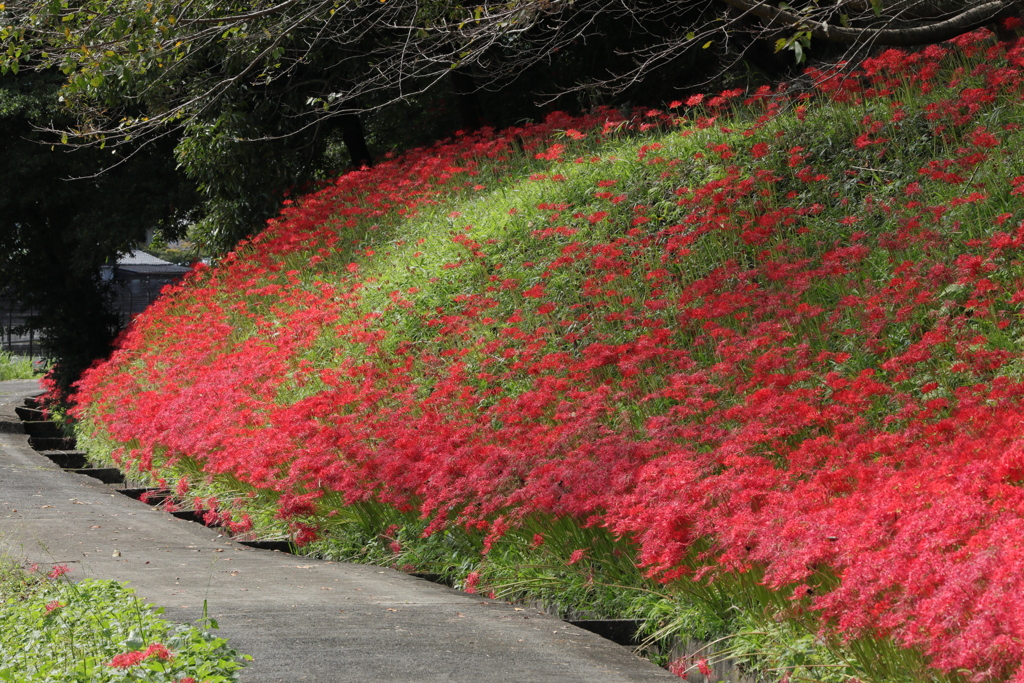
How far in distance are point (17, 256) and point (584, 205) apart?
10936mm

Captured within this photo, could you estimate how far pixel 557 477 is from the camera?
5.38 m

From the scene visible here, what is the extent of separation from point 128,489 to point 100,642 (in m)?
6.05

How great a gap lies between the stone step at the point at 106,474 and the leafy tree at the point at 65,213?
519cm

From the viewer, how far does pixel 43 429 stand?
14.0 meters

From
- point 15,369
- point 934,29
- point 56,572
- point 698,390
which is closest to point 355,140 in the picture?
point 934,29

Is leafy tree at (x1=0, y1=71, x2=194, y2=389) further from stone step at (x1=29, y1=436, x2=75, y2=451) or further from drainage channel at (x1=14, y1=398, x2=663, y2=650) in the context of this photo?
stone step at (x1=29, y1=436, x2=75, y2=451)

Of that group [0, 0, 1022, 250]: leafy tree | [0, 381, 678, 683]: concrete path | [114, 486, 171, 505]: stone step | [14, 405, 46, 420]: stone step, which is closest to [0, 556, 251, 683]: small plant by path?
[0, 381, 678, 683]: concrete path

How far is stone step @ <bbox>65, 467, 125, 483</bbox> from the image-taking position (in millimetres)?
10312

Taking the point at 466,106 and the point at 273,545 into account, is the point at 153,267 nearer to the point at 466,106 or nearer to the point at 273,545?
the point at 466,106

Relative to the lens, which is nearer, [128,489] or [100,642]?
[100,642]

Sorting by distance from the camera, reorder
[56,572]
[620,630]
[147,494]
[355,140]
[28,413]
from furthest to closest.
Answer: [355,140]
[28,413]
[147,494]
[56,572]
[620,630]

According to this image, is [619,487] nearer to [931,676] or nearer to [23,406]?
[931,676]

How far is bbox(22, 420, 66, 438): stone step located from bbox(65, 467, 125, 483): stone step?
12.0ft

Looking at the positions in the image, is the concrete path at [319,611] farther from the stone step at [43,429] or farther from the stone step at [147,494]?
the stone step at [43,429]
